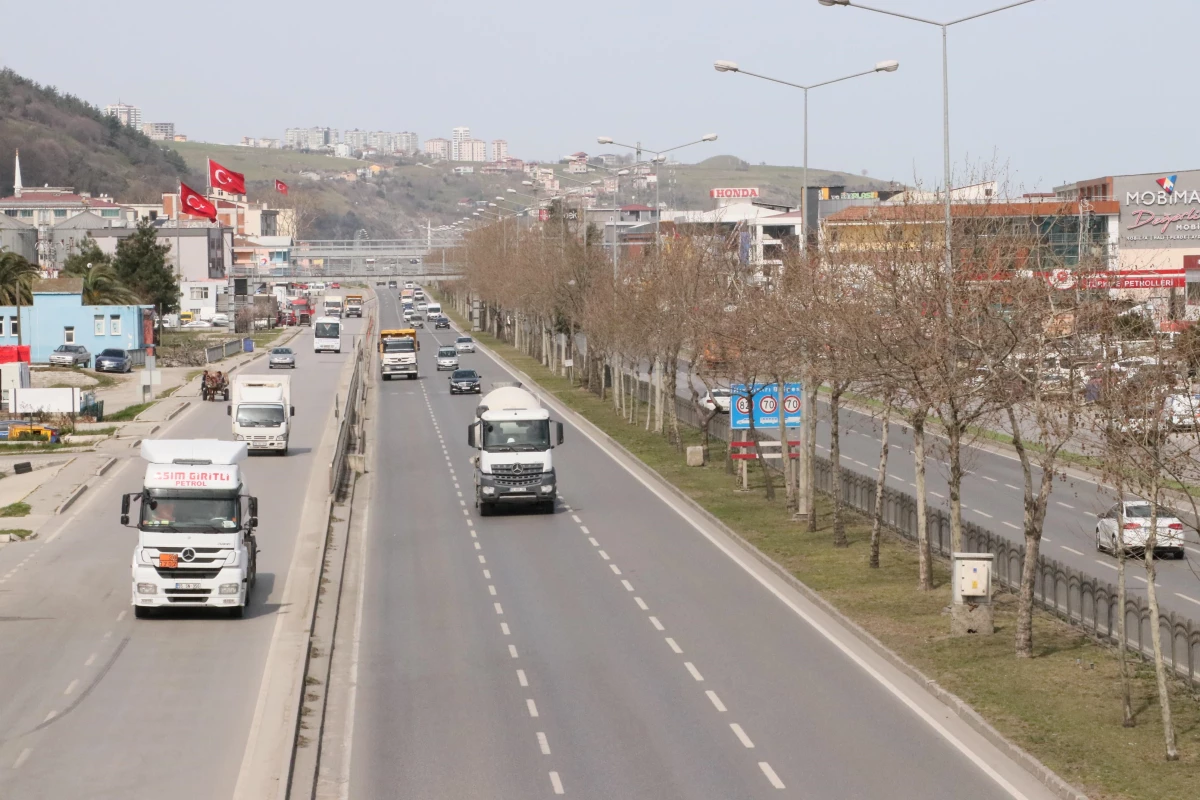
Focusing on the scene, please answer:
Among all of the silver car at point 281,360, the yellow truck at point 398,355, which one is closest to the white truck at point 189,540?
the yellow truck at point 398,355

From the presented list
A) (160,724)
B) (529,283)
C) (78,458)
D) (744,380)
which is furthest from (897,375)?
(529,283)

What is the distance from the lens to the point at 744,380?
4244 centimetres

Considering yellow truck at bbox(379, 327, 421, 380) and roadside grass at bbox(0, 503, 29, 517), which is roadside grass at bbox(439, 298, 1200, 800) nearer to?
roadside grass at bbox(0, 503, 29, 517)

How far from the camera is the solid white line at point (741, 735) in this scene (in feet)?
62.4

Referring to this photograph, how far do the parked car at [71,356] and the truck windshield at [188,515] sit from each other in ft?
222

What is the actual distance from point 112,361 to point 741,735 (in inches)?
3166

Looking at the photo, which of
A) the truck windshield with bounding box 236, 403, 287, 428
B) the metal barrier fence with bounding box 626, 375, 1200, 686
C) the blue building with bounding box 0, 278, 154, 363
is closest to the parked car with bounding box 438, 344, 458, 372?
the blue building with bounding box 0, 278, 154, 363

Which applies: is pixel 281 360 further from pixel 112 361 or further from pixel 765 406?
pixel 765 406

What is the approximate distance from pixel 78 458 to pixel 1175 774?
44247 mm

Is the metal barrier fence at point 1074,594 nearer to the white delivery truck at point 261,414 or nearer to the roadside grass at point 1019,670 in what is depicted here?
the roadside grass at point 1019,670

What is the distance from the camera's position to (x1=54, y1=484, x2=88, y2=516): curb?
41.7m

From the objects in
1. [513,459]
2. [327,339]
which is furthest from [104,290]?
[513,459]

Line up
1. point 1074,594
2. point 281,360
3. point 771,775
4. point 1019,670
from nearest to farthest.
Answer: point 771,775
point 1019,670
point 1074,594
point 281,360

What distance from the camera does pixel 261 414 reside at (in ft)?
177
